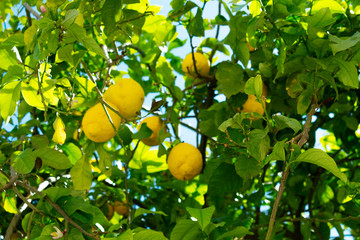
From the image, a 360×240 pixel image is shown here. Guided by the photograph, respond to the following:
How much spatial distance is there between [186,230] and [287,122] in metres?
0.35

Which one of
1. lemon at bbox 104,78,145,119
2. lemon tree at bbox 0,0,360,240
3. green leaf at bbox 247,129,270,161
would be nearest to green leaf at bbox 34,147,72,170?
lemon tree at bbox 0,0,360,240

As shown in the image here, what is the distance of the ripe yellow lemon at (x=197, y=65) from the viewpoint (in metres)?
1.86

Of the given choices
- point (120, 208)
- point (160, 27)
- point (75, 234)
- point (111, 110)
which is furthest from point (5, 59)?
point (120, 208)

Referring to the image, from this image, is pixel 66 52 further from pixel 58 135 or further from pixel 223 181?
pixel 223 181

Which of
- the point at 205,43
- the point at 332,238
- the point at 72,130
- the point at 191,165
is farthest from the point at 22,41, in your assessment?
the point at 332,238

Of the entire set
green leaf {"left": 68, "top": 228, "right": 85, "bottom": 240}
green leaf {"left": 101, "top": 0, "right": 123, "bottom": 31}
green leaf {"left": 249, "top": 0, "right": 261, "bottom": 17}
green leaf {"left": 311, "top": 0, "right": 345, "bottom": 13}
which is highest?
green leaf {"left": 311, "top": 0, "right": 345, "bottom": 13}

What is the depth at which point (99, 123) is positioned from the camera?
1.39m

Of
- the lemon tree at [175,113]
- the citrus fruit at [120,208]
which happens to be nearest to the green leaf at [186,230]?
the lemon tree at [175,113]

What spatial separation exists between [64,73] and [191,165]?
73 cm

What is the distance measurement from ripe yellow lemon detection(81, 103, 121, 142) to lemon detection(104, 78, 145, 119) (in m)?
0.03

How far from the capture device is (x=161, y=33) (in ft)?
6.17

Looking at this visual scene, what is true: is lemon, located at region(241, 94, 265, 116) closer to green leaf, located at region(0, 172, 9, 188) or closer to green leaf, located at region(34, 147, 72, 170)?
green leaf, located at region(34, 147, 72, 170)

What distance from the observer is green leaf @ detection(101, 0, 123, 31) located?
1289 mm

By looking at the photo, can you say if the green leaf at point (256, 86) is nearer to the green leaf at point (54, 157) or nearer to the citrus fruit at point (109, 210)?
the green leaf at point (54, 157)
